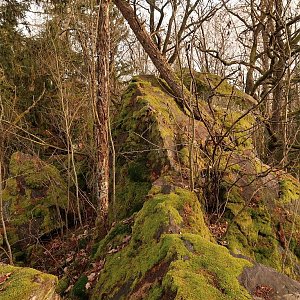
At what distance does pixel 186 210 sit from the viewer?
4.25m

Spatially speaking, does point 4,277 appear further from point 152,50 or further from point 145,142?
point 152,50

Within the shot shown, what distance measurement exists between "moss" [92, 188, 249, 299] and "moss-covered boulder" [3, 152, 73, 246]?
3.61m

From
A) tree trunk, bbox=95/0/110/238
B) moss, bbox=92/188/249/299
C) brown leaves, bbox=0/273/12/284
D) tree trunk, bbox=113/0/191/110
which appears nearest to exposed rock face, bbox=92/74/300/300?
moss, bbox=92/188/249/299

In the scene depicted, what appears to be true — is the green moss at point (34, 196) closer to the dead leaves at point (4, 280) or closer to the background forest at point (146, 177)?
the background forest at point (146, 177)

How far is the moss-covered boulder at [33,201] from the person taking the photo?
7719 mm

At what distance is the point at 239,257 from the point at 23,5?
11.1 m

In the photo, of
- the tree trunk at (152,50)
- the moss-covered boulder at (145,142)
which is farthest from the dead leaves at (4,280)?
the tree trunk at (152,50)

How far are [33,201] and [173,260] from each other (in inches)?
240

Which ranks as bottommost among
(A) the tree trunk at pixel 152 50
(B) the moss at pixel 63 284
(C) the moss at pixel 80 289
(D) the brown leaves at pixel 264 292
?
(B) the moss at pixel 63 284

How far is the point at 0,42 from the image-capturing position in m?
11.0

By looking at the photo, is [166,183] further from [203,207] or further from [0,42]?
[0,42]

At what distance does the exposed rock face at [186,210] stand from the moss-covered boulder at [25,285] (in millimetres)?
697

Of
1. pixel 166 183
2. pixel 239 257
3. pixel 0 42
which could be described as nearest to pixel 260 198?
pixel 166 183

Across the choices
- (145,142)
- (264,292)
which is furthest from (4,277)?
(145,142)
